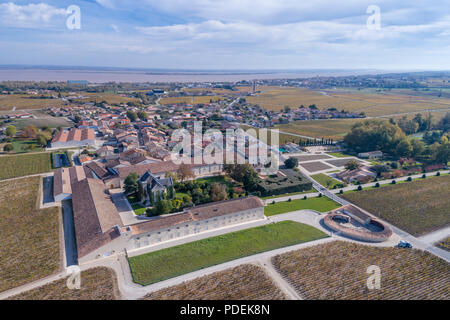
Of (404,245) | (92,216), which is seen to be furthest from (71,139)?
(404,245)

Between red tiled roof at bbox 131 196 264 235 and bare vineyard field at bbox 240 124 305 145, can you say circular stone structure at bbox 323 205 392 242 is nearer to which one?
red tiled roof at bbox 131 196 264 235

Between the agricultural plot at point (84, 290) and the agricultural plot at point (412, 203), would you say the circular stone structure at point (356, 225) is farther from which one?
the agricultural plot at point (84, 290)

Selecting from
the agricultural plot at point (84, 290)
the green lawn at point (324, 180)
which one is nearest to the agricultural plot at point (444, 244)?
the green lawn at point (324, 180)

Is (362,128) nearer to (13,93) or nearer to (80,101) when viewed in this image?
(80,101)

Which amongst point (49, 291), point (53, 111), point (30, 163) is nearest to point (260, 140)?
point (30, 163)

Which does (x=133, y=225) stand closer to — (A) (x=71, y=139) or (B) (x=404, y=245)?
(B) (x=404, y=245)

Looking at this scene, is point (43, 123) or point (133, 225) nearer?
point (133, 225)
